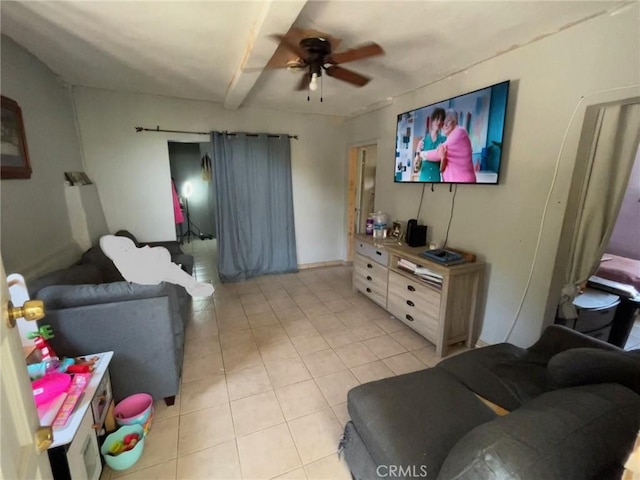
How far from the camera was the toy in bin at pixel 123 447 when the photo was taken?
139 cm

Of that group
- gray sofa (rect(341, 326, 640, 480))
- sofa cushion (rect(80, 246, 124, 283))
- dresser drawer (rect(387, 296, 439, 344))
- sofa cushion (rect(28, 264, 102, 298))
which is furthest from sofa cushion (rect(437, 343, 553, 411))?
sofa cushion (rect(80, 246, 124, 283))

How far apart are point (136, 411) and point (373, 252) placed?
2.36 meters

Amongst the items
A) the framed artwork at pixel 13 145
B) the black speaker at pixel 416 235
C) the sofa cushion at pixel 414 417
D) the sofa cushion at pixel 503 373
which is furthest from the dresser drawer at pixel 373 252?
the framed artwork at pixel 13 145

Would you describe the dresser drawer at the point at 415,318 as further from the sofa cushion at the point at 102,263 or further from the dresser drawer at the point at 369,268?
the sofa cushion at the point at 102,263

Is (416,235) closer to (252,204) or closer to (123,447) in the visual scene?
(252,204)

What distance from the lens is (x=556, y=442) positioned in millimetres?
708

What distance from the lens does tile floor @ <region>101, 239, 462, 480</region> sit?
1.47m

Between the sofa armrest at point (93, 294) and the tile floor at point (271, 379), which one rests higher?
the sofa armrest at point (93, 294)

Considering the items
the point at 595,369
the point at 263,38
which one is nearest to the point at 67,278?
the point at 263,38

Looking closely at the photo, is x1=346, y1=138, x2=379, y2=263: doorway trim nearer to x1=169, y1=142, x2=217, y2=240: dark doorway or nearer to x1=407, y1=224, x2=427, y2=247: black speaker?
x1=407, y1=224, x2=427, y2=247: black speaker

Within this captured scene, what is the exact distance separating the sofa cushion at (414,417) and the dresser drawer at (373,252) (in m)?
1.51

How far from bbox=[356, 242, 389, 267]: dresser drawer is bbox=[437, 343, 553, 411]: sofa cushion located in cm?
132

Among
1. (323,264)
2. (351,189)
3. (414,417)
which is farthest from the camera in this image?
(323,264)

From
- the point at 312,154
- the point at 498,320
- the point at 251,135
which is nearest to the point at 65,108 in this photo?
the point at 251,135
